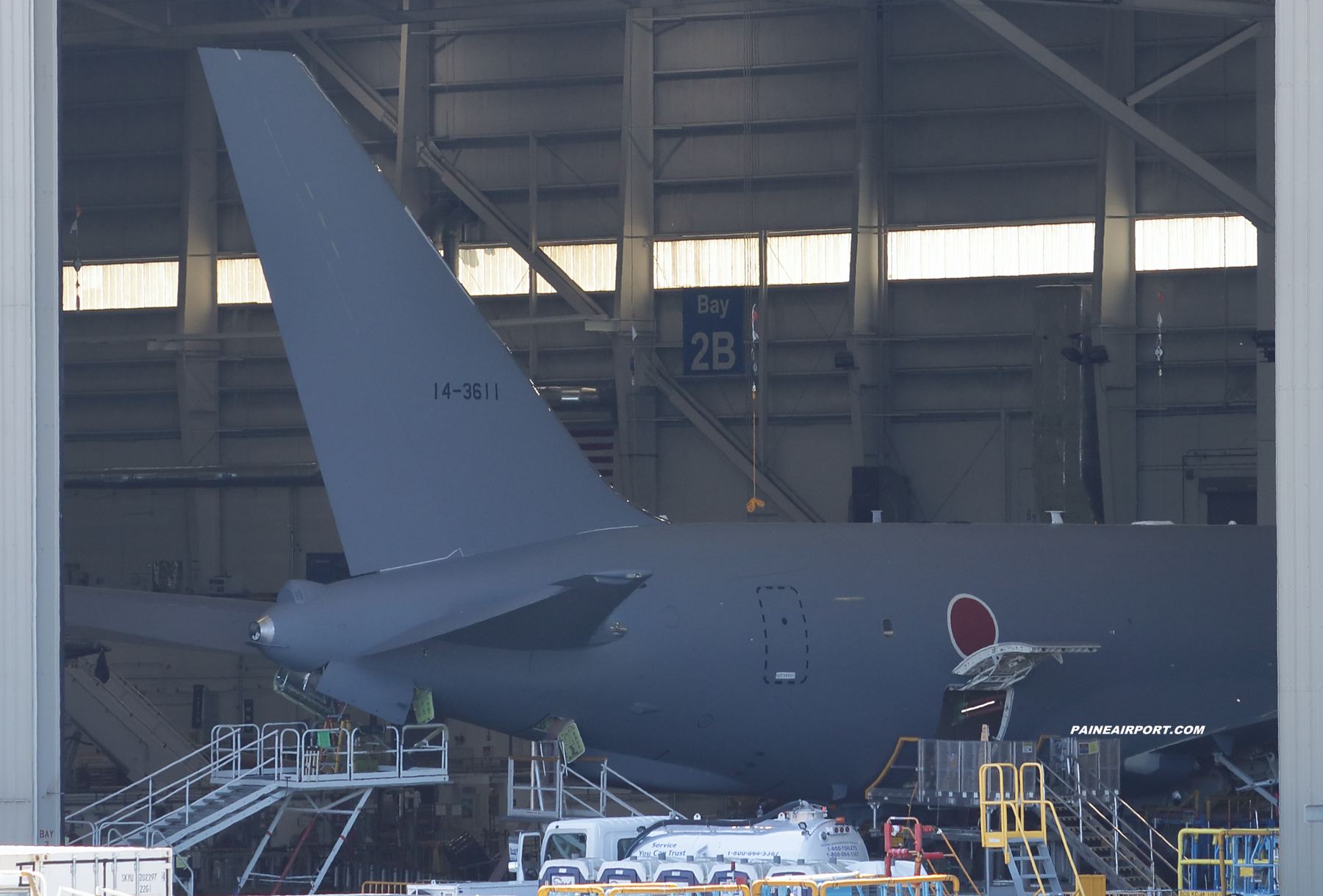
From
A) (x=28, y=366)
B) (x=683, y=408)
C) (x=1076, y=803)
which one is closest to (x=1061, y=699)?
(x=1076, y=803)

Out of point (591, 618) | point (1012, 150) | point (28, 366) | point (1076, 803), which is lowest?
point (1076, 803)

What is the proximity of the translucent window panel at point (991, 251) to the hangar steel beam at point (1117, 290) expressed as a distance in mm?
1003

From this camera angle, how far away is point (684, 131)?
136ft

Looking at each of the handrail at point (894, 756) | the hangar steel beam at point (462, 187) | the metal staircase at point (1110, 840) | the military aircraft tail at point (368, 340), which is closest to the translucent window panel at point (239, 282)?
the hangar steel beam at point (462, 187)

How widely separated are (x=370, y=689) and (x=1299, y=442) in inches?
413

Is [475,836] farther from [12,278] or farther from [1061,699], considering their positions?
[12,278]

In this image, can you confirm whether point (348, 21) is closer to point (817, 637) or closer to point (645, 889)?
point (817, 637)

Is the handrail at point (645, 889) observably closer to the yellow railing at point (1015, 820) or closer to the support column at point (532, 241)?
the yellow railing at point (1015, 820)

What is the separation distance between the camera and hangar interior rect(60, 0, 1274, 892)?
130ft

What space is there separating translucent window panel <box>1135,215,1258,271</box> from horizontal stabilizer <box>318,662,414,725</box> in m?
25.7

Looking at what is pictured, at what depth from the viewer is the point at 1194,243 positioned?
130 ft

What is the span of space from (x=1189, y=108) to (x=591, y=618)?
2554 centimetres

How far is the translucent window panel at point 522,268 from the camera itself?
42.3 metres

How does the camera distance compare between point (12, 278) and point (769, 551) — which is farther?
point (769, 551)
